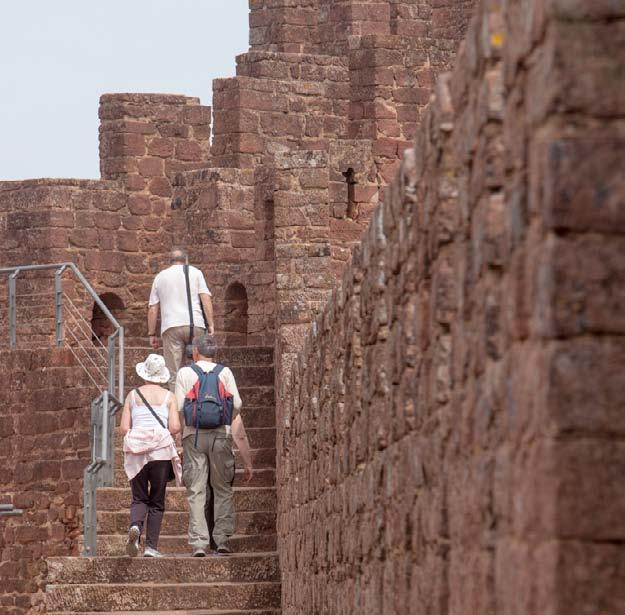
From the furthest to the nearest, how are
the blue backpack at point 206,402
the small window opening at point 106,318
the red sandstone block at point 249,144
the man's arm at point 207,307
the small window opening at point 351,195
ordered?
the small window opening at point 106,318 → the red sandstone block at point 249,144 → the small window opening at point 351,195 → the man's arm at point 207,307 → the blue backpack at point 206,402

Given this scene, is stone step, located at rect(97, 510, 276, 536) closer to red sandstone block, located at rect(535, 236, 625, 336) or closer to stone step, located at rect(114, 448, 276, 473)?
stone step, located at rect(114, 448, 276, 473)

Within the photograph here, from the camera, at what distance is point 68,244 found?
2600 centimetres

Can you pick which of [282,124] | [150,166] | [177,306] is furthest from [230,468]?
[150,166]

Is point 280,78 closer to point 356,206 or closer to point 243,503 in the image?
point 356,206

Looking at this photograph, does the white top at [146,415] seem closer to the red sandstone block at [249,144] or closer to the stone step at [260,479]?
the stone step at [260,479]

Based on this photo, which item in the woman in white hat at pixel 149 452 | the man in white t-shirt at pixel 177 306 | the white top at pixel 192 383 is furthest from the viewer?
the man in white t-shirt at pixel 177 306

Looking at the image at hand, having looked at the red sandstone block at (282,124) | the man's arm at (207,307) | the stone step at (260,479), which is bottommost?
the stone step at (260,479)

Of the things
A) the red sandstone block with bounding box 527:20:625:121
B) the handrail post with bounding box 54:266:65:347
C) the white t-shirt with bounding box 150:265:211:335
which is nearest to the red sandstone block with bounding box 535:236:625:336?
the red sandstone block with bounding box 527:20:625:121

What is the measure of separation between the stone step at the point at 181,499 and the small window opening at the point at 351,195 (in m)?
4.74

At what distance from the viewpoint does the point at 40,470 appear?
1961cm

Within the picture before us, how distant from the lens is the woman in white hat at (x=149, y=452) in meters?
13.8

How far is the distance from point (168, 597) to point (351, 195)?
7.01 meters

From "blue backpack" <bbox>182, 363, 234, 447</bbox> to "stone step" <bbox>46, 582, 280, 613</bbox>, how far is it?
42.5 inches

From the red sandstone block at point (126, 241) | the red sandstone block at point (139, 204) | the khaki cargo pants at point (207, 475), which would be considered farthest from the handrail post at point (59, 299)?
the red sandstone block at point (139, 204)
